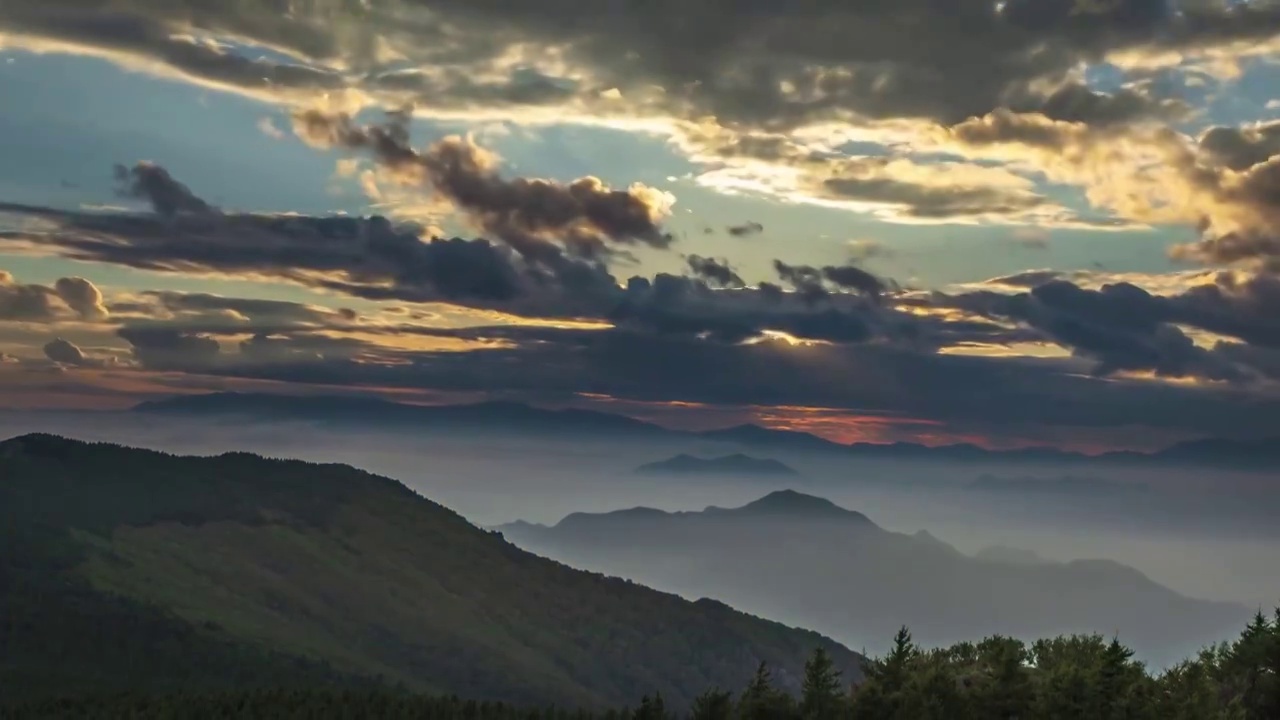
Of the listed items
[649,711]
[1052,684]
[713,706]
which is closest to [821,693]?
[713,706]

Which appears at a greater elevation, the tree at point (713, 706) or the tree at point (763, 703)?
the tree at point (763, 703)

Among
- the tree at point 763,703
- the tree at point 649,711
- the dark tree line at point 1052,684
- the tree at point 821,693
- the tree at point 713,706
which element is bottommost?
the tree at point 649,711

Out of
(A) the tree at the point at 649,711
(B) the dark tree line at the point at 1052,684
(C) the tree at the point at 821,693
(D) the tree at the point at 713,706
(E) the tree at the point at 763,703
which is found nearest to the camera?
(B) the dark tree line at the point at 1052,684

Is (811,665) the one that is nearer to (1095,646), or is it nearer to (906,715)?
(906,715)

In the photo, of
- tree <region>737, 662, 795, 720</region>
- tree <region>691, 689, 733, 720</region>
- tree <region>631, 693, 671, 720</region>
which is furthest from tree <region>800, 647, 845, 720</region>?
tree <region>631, 693, 671, 720</region>

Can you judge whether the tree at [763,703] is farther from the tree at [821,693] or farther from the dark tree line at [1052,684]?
the tree at [821,693]

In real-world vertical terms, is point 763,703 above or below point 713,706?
above

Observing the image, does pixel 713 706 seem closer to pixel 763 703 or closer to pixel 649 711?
pixel 763 703

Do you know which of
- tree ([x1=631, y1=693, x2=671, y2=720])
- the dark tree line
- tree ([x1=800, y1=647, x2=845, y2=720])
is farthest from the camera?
tree ([x1=631, y1=693, x2=671, y2=720])

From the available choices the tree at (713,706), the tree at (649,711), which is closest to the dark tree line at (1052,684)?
the tree at (713,706)

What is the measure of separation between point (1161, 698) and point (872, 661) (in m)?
22.2

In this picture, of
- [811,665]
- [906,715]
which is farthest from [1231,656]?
[811,665]

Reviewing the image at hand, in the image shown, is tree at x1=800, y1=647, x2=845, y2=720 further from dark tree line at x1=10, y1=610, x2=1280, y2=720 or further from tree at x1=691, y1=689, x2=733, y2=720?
tree at x1=691, y1=689, x2=733, y2=720

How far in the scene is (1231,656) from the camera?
8625cm
